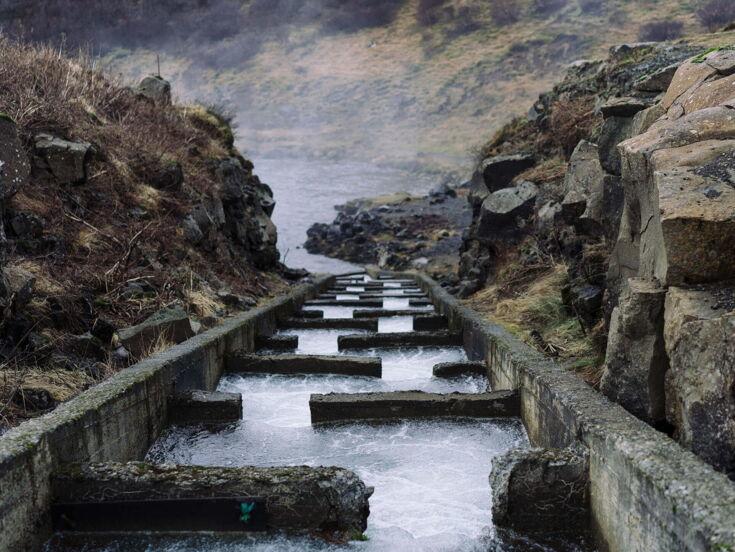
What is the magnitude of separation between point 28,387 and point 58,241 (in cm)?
254

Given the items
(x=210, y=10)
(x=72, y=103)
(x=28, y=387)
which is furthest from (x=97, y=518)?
(x=210, y=10)

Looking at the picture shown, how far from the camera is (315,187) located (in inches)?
1656

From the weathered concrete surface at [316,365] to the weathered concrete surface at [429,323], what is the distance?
248cm

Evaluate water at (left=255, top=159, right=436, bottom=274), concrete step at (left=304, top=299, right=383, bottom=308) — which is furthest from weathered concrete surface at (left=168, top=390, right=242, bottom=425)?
water at (left=255, top=159, right=436, bottom=274)

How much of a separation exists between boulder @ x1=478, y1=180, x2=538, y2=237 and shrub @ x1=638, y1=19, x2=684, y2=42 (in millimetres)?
34516

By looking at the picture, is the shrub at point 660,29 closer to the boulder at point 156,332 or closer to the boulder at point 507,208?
the boulder at point 507,208

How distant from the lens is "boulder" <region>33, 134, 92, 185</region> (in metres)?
7.24

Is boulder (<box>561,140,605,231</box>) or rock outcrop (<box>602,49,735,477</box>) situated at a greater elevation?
boulder (<box>561,140,605,231</box>)

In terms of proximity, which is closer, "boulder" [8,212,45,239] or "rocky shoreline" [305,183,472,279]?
"boulder" [8,212,45,239]

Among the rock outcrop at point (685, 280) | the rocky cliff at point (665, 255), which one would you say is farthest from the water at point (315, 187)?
the rock outcrop at point (685, 280)

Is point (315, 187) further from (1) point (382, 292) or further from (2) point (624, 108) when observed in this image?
(2) point (624, 108)

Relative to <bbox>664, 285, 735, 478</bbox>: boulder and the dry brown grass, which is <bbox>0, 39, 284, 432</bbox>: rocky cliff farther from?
<bbox>664, 285, 735, 478</bbox>: boulder

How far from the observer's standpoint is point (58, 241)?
6297 mm

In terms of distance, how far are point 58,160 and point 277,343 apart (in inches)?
122
